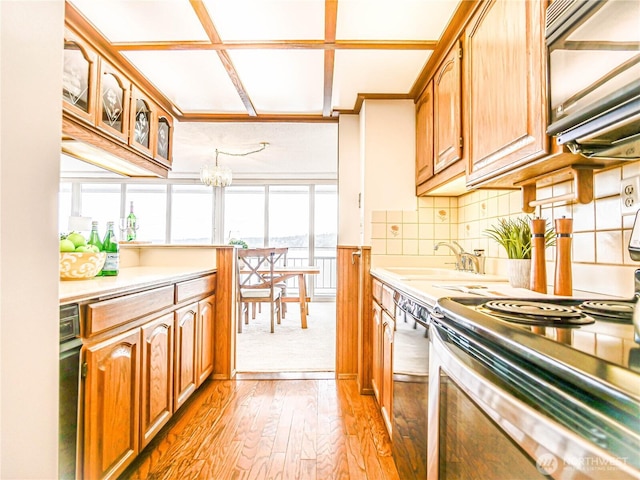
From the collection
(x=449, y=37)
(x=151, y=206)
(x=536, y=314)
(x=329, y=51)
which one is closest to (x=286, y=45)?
(x=329, y=51)

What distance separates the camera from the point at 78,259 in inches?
60.4

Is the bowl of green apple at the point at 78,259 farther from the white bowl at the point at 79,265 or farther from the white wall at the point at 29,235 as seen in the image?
the white wall at the point at 29,235

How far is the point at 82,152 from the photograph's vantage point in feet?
6.49

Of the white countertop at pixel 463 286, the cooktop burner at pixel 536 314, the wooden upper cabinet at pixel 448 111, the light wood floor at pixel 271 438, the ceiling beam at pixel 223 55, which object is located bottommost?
the light wood floor at pixel 271 438

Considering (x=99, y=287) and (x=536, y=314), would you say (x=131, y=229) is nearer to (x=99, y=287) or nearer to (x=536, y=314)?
(x=99, y=287)

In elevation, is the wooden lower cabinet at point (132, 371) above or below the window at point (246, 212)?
below

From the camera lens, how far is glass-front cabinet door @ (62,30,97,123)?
1535mm

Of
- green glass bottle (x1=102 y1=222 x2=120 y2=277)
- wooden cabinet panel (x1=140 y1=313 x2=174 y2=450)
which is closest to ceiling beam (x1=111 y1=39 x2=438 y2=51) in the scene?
green glass bottle (x1=102 y1=222 x2=120 y2=277)

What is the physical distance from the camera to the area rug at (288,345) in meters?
2.94

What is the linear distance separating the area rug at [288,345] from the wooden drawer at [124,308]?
4.40ft

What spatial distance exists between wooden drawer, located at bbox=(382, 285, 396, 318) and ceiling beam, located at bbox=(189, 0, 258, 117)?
155 centimetres

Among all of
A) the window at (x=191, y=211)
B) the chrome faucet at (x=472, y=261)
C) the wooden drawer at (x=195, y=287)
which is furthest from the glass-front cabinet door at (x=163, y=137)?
the window at (x=191, y=211)

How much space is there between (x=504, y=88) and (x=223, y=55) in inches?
58.2

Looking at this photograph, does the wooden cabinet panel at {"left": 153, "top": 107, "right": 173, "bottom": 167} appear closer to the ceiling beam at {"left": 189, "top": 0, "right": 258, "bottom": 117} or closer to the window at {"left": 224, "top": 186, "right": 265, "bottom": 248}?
the ceiling beam at {"left": 189, "top": 0, "right": 258, "bottom": 117}
